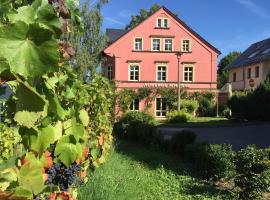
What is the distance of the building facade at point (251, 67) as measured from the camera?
153 feet

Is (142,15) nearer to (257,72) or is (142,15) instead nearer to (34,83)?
(257,72)

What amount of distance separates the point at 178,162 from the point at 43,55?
35.0ft

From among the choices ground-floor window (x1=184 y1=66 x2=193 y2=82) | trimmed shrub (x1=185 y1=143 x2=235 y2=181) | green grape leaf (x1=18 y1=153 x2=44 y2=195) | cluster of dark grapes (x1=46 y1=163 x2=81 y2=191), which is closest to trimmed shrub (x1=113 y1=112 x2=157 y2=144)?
trimmed shrub (x1=185 y1=143 x2=235 y2=181)

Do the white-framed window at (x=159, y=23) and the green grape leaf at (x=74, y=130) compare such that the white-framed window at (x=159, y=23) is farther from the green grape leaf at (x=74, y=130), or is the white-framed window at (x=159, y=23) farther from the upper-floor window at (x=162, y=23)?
the green grape leaf at (x=74, y=130)

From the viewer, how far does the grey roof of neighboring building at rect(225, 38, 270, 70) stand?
47281 mm

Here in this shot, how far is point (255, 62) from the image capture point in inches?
1907

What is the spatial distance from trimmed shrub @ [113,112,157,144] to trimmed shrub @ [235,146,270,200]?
325 inches

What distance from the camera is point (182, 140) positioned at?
1295 centimetres

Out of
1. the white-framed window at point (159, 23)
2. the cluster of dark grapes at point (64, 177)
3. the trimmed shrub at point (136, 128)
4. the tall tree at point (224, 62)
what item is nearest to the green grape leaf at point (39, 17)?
the cluster of dark grapes at point (64, 177)

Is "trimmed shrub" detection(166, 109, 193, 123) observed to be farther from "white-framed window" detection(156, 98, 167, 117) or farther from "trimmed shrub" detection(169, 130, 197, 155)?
"trimmed shrub" detection(169, 130, 197, 155)

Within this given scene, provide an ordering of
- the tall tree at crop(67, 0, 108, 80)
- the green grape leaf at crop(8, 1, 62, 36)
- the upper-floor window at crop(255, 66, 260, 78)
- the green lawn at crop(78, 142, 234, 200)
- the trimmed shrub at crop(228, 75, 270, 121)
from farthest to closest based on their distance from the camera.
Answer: the upper-floor window at crop(255, 66, 260, 78)
the tall tree at crop(67, 0, 108, 80)
the trimmed shrub at crop(228, 75, 270, 121)
the green lawn at crop(78, 142, 234, 200)
the green grape leaf at crop(8, 1, 62, 36)

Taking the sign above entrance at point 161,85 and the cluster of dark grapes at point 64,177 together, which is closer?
the cluster of dark grapes at point 64,177

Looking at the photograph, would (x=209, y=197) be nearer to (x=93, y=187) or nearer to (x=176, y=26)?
(x=93, y=187)

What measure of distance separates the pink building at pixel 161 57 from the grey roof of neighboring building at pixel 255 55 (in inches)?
286
